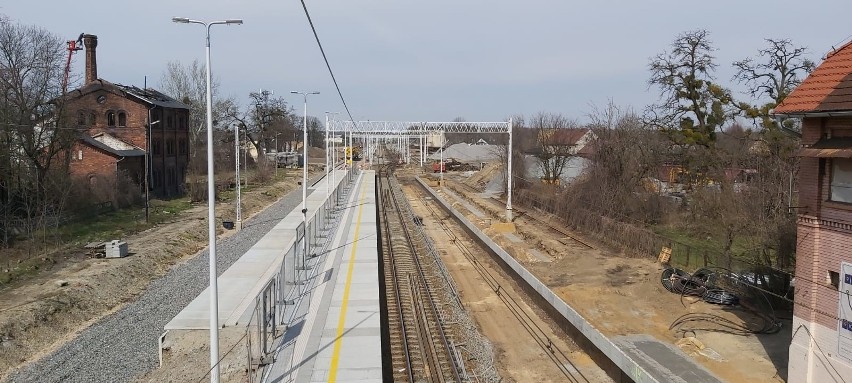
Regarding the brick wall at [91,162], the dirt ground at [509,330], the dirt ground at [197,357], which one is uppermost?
the brick wall at [91,162]

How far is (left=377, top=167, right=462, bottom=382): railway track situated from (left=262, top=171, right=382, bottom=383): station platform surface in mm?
965

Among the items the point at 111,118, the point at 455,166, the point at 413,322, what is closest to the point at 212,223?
the point at 413,322

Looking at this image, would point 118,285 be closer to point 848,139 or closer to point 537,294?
point 537,294

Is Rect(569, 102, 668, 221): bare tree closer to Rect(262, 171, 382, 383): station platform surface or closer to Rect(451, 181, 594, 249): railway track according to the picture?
Rect(451, 181, 594, 249): railway track

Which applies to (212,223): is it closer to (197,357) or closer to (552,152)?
(197,357)

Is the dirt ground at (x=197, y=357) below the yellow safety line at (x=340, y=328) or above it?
below

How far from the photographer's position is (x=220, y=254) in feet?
85.6

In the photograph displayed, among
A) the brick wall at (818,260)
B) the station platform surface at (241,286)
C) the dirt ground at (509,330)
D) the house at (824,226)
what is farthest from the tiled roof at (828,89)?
the station platform surface at (241,286)

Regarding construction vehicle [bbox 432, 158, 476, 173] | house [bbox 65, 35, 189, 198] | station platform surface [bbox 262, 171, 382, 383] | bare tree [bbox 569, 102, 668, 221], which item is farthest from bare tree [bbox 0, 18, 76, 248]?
construction vehicle [bbox 432, 158, 476, 173]

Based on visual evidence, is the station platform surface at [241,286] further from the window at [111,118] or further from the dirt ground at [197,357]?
the window at [111,118]

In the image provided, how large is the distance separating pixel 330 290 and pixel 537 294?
7.06 meters

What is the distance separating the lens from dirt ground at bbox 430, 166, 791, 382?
1427 centimetres

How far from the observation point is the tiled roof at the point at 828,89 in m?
11.1

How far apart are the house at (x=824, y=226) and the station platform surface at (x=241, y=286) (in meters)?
12.2
